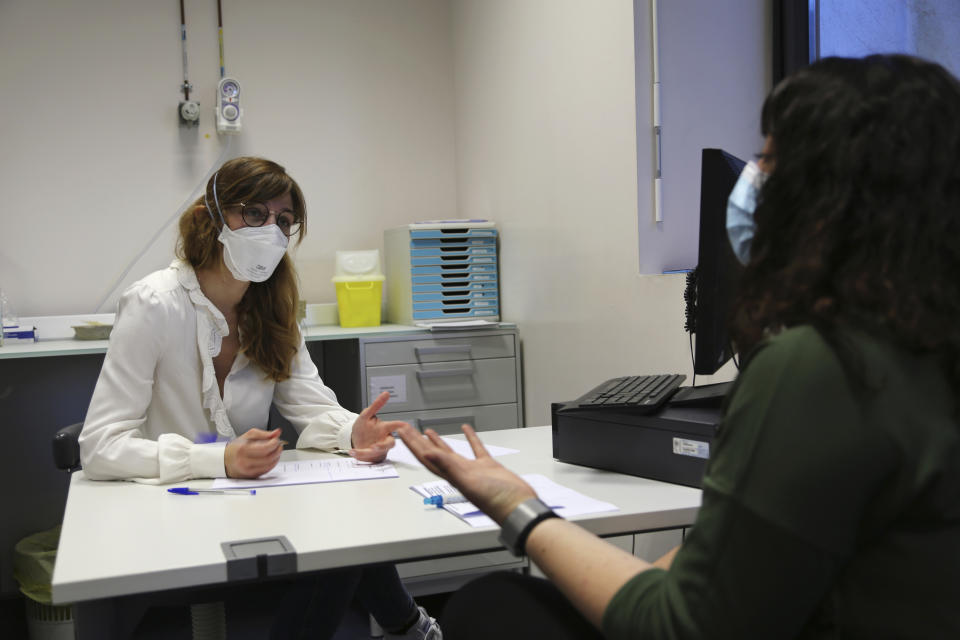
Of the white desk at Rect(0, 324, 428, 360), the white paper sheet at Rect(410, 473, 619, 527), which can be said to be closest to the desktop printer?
the white paper sheet at Rect(410, 473, 619, 527)

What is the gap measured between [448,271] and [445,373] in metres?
0.42

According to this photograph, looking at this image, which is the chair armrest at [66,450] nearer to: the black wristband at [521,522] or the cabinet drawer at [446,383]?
the black wristband at [521,522]

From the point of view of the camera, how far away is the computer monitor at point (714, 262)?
3.92ft

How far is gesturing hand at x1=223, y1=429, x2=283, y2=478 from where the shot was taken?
1.35 metres

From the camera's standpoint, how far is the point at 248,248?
179cm

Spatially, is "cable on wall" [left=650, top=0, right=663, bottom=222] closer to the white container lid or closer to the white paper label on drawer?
the white paper label on drawer

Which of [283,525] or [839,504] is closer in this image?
[839,504]

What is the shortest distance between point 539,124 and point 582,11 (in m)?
0.43

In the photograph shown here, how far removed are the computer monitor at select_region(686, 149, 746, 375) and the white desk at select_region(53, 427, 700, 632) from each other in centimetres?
22

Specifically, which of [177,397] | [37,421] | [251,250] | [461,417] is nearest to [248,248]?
[251,250]

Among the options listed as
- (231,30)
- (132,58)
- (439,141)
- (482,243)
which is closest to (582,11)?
(482,243)

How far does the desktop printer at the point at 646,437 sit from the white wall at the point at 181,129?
222cm

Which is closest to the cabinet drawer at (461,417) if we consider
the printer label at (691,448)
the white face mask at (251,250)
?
the white face mask at (251,250)

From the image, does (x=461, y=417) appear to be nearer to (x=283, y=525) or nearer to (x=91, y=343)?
(x=91, y=343)
